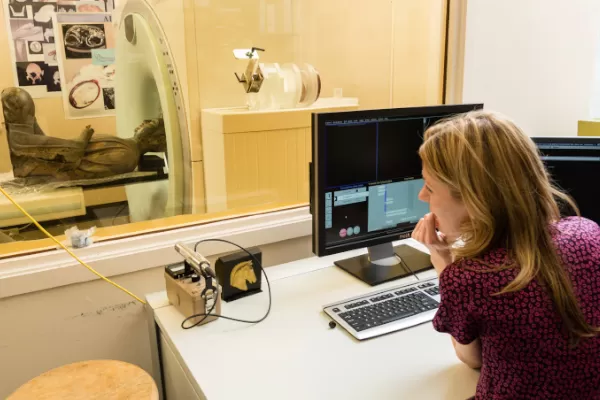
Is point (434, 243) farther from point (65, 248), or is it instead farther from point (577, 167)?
point (65, 248)

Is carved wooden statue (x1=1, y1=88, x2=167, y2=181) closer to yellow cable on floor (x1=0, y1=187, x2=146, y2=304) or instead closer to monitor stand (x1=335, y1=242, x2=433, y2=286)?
yellow cable on floor (x1=0, y1=187, x2=146, y2=304)

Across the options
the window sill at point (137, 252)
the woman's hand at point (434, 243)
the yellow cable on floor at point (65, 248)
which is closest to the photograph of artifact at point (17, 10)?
the yellow cable on floor at point (65, 248)

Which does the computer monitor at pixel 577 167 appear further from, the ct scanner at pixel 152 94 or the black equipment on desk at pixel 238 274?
the ct scanner at pixel 152 94

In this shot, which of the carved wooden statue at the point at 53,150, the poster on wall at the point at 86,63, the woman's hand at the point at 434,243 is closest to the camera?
the woman's hand at the point at 434,243

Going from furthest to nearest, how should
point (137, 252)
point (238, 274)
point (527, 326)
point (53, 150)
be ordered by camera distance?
1. point (53, 150)
2. point (137, 252)
3. point (238, 274)
4. point (527, 326)

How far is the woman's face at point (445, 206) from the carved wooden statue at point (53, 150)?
3.71ft

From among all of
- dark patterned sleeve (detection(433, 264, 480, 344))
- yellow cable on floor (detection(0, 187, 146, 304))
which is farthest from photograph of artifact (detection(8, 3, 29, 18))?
dark patterned sleeve (detection(433, 264, 480, 344))

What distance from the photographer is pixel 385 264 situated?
54.1 inches

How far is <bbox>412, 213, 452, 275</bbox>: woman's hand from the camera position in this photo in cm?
99

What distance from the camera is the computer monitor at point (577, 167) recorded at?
114cm

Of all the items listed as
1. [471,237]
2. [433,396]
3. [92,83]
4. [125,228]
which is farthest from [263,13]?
[433,396]

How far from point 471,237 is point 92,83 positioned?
4.72ft

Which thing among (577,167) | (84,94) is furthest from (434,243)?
(84,94)

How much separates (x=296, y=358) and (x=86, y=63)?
131 centimetres
